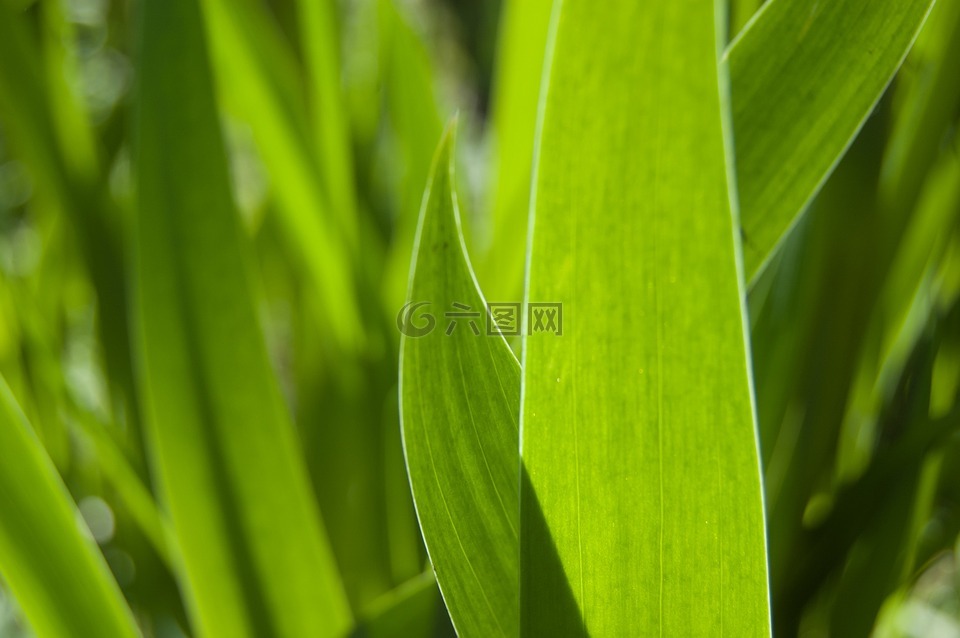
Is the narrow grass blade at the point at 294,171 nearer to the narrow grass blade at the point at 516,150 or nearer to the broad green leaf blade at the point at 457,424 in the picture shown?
the narrow grass blade at the point at 516,150

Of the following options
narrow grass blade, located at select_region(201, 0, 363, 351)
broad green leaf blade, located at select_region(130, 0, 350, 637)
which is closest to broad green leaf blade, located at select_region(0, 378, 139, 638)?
broad green leaf blade, located at select_region(130, 0, 350, 637)

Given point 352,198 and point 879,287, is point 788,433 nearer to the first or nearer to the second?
point 879,287

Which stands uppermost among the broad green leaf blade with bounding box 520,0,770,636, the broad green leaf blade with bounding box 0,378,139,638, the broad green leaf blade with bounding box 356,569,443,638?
the broad green leaf blade with bounding box 520,0,770,636

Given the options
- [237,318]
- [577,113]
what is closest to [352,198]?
[237,318]

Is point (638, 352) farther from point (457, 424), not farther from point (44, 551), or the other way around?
point (44, 551)

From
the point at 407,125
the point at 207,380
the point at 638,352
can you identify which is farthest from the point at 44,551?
the point at 407,125

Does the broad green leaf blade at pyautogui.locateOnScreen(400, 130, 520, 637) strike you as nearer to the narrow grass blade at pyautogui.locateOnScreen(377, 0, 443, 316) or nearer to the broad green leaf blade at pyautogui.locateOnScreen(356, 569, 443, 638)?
the broad green leaf blade at pyautogui.locateOnScreen(356, 569, 443, 638)
